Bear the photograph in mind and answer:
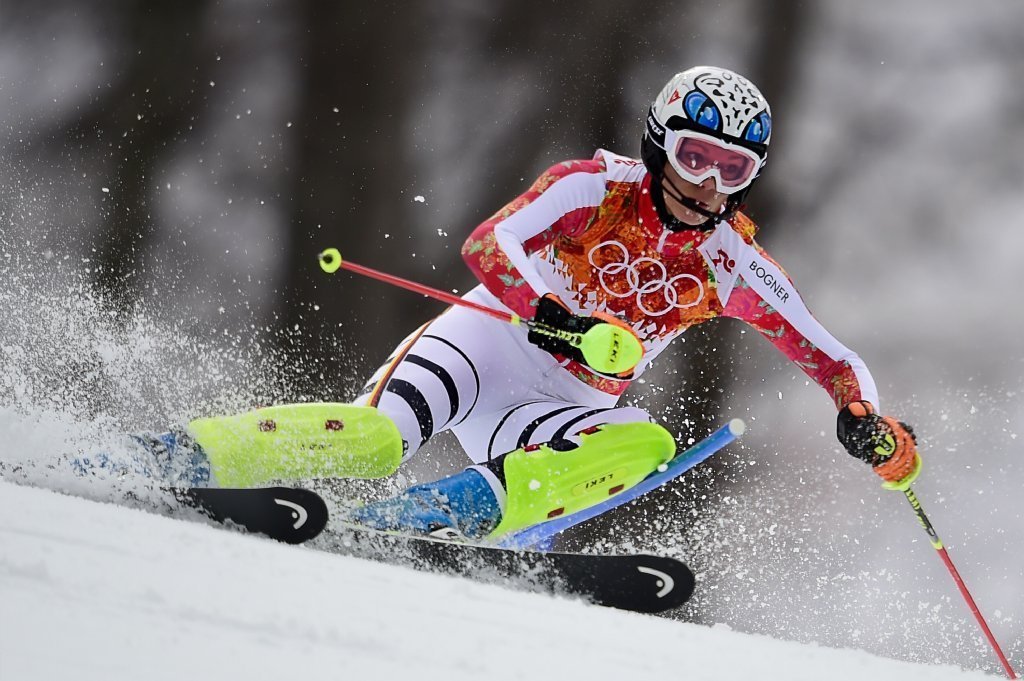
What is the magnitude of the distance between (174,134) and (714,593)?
14.8ft

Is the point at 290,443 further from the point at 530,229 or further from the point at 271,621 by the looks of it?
the point at 271,621

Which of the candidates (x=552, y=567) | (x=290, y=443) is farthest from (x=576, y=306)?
(x=290, y=443)

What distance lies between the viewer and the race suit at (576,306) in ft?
8.72

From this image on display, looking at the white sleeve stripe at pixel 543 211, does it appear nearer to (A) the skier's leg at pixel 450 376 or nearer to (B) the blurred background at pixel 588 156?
(A) the skier's leg at pixel 450 376

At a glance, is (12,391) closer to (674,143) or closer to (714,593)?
(674,143)

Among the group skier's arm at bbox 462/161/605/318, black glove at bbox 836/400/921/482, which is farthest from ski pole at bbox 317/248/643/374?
black glove at bbox 836/400/921/482

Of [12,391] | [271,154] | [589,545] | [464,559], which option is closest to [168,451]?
[464,559]

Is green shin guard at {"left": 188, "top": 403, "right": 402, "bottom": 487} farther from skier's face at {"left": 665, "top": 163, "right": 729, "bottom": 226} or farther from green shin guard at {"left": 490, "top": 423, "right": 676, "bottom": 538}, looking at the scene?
skier's face at {"left": 665, "top": 163, "right": 729, "bottom": 226}

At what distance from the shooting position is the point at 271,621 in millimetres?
1535

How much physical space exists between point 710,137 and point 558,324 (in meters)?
0.58

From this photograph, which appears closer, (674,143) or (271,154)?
(674,143)

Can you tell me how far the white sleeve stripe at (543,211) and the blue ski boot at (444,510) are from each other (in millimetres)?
475

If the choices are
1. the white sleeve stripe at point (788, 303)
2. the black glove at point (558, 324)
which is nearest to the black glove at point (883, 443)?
the white sleeve stripe at point (788, 303)

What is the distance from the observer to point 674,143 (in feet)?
8.75
